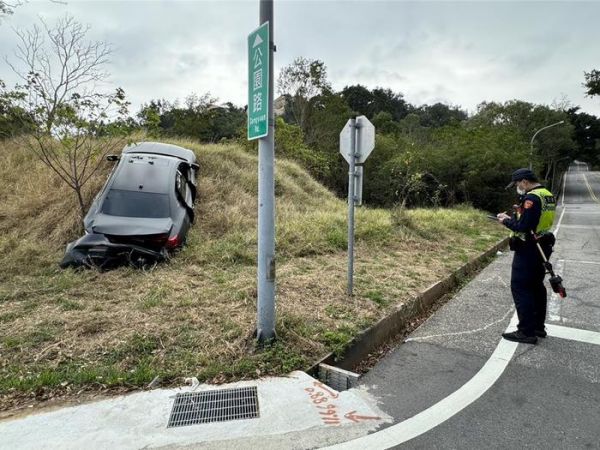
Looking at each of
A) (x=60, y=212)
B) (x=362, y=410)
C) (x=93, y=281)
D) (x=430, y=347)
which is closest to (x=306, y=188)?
(x=60, y=212)

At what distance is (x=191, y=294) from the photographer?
4840 mm

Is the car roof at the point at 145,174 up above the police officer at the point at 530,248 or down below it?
above

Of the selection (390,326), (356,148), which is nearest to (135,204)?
(356,148)

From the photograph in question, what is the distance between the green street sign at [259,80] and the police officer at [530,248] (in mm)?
2735

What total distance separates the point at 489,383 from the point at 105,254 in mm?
5289

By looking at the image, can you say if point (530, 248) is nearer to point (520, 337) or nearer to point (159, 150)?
point (520, 337)

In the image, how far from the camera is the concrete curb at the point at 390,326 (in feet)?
11.8

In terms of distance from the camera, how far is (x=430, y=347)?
4047mm

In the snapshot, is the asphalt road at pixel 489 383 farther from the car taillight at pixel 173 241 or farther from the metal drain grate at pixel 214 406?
the car taillight at pixel 173 241

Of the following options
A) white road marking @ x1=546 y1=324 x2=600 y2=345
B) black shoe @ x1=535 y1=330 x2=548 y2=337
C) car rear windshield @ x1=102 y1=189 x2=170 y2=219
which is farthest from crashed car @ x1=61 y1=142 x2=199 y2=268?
white road marking @ x1=546 y1=324 x2=600 y2=345

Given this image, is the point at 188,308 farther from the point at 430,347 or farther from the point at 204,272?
the point at 430,347

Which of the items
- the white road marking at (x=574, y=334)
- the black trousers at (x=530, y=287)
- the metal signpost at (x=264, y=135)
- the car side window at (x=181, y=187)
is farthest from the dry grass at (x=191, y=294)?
the white road marking at (x=574, y=334)

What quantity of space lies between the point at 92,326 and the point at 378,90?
2413 inches

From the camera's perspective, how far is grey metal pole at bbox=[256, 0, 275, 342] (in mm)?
3289
